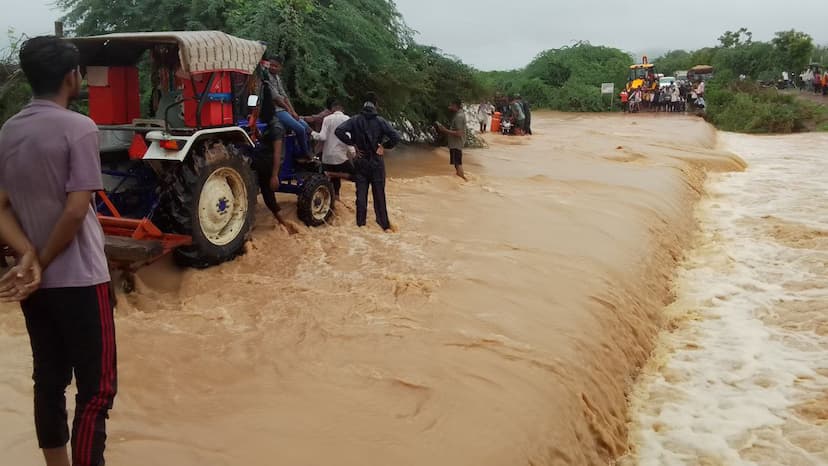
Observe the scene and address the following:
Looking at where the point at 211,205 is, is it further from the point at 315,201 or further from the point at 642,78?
the point at 642,78

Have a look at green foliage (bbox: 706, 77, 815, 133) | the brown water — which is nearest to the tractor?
the brown water

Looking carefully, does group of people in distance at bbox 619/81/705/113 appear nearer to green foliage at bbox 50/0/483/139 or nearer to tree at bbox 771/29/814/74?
tree at bbox 771/29/814/74

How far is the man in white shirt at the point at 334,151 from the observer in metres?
8.60

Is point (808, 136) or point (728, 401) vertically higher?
point (808, 136)

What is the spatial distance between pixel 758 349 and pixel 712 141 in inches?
791

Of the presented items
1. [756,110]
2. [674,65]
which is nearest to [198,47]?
[756,110]

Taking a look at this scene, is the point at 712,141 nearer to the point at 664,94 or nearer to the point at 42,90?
the point at 664,94

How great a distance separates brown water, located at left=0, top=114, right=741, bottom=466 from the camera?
3.70 m

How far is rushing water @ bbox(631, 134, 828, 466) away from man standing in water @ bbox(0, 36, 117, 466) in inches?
140

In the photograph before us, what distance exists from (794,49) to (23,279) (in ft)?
180

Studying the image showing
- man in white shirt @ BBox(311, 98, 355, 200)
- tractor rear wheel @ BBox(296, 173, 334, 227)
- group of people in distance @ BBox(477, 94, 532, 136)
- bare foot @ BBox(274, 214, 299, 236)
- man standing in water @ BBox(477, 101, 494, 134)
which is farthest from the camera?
man standing in water @ BBox(477, 101, 494, 134)

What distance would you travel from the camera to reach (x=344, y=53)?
39.3 ft

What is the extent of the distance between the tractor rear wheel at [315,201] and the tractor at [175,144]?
3.03 feet

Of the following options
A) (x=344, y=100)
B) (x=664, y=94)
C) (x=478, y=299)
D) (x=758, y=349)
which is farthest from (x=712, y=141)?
(x=478, y=299)
